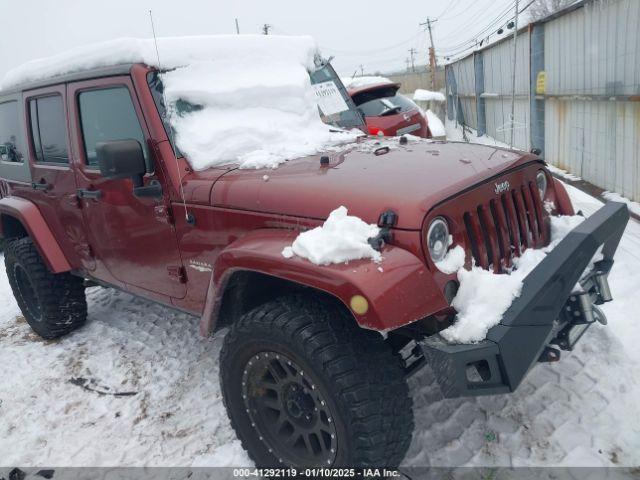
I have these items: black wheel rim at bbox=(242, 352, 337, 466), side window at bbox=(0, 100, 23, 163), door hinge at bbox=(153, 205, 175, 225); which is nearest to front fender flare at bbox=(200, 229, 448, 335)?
black wheel rim at bbox=(242, 352, 337, 466)

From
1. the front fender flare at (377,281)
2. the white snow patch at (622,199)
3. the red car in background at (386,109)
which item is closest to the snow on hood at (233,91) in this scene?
the front fender flare at (377,281)

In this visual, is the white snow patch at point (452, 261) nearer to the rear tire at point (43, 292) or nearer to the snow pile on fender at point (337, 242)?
the snow pile on fender at point (337, 242)

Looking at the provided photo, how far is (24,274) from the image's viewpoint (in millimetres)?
4316

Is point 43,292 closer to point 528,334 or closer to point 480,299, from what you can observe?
point 480,299

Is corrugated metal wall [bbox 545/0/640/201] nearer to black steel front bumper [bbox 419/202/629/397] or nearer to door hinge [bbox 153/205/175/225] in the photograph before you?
black steel front bumper [bbox 419/202/629/397]

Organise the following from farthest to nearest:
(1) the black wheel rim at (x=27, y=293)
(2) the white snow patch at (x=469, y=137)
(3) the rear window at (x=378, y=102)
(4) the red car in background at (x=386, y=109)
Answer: (2) the white snow patch at (x=469, y=137) < (3) the rear window at (x=378, y=102) < (4) the red car in background at (x=386, y=109) < (1) the black wheel rim at (x=27, y=293)

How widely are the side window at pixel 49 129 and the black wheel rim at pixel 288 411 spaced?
2.20 metres

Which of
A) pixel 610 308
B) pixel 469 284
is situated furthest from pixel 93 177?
pixel 610 308

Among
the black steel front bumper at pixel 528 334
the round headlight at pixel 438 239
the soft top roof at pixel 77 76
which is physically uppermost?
the soft top roof at pixel 77 76

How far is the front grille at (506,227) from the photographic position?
2.25 metres

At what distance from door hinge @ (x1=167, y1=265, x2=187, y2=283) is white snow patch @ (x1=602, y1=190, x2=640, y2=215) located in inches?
188

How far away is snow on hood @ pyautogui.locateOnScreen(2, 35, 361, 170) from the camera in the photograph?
291 cm

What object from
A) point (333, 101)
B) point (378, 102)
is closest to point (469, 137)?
point (378, 102)

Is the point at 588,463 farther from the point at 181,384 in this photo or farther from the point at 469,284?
the point at 181,384
